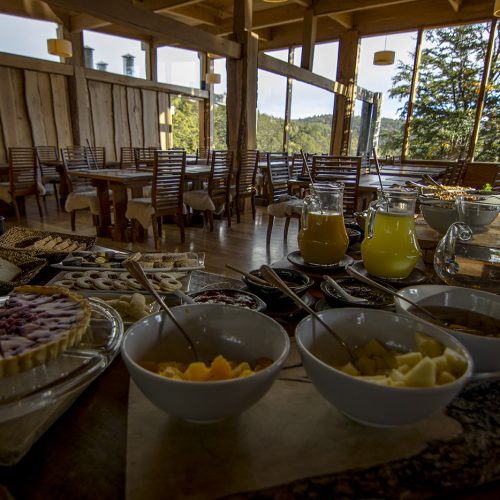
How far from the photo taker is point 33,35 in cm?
657

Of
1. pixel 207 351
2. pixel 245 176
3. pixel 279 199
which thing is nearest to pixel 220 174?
pixel 245 176

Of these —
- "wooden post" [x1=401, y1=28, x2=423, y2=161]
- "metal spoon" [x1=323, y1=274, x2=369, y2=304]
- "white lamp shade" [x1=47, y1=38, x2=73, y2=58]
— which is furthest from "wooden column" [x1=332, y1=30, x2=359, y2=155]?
"metal spoon" [x1=323, y1=274, x2=369, y2=304]

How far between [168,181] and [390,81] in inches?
233

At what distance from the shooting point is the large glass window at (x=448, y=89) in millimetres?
6539

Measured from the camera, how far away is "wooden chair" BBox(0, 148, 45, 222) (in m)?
4.65

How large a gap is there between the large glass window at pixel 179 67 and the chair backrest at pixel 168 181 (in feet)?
19.0

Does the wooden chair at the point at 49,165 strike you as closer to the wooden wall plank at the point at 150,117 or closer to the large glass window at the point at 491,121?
the wooden wall plank at the point at 150,117

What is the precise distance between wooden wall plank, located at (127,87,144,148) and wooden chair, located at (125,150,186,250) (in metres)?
5.18

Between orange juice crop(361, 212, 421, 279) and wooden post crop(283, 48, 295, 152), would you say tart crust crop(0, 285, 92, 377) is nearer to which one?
orange juice crop(361, 212, 421, 279)

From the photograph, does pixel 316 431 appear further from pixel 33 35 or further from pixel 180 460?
pixel 33 35

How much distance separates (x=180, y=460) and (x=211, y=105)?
9.84 metres

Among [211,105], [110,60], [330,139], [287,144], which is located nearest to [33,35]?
[110,60]

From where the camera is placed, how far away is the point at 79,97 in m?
7.14

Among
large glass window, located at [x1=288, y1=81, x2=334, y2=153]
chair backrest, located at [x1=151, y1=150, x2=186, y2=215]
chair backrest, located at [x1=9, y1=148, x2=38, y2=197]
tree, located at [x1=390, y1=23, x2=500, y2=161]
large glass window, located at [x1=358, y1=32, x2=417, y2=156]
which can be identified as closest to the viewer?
chair backrest, located at [x1=151, y1=150, x2=186, y2=215]
